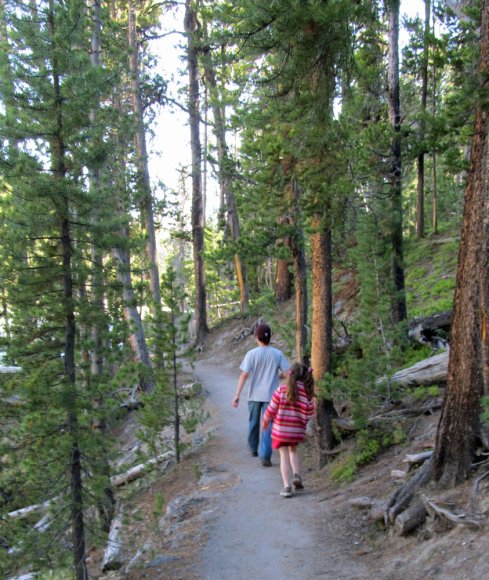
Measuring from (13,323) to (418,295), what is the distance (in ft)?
35.7

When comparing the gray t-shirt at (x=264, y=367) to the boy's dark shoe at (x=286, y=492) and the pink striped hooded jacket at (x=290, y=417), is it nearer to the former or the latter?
the pink striped hooded jacket at (x=290, y=417)

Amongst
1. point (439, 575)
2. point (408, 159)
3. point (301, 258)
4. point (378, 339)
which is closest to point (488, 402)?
point (439, 575)

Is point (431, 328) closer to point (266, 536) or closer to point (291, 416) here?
point (291, 416)

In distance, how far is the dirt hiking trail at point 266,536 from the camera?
5086mm

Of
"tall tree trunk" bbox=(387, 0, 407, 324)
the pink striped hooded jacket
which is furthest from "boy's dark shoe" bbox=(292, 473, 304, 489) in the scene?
"tall tree trunk" bbox=(387, 0, 407, 324)

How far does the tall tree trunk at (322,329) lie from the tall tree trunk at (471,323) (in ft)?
9.09

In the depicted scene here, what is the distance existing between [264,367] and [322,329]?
3.47 ft

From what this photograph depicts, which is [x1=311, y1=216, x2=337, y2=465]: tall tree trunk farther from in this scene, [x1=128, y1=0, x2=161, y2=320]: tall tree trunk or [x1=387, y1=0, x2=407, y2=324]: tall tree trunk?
[x1=128, y1=0, x2=161, y2=320]: tall tree trunk

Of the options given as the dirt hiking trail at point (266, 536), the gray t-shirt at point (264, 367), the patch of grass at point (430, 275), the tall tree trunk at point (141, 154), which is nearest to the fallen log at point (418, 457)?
the dirt hiking trail at point (266, 536)

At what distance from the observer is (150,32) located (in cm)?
2028

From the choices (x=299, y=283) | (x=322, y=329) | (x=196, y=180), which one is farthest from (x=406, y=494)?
(x=196, y=180)

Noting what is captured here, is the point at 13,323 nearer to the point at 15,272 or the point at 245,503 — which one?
the point at 15,272

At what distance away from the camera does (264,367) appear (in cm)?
816

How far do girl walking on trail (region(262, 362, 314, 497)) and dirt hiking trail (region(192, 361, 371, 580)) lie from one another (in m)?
0.38
